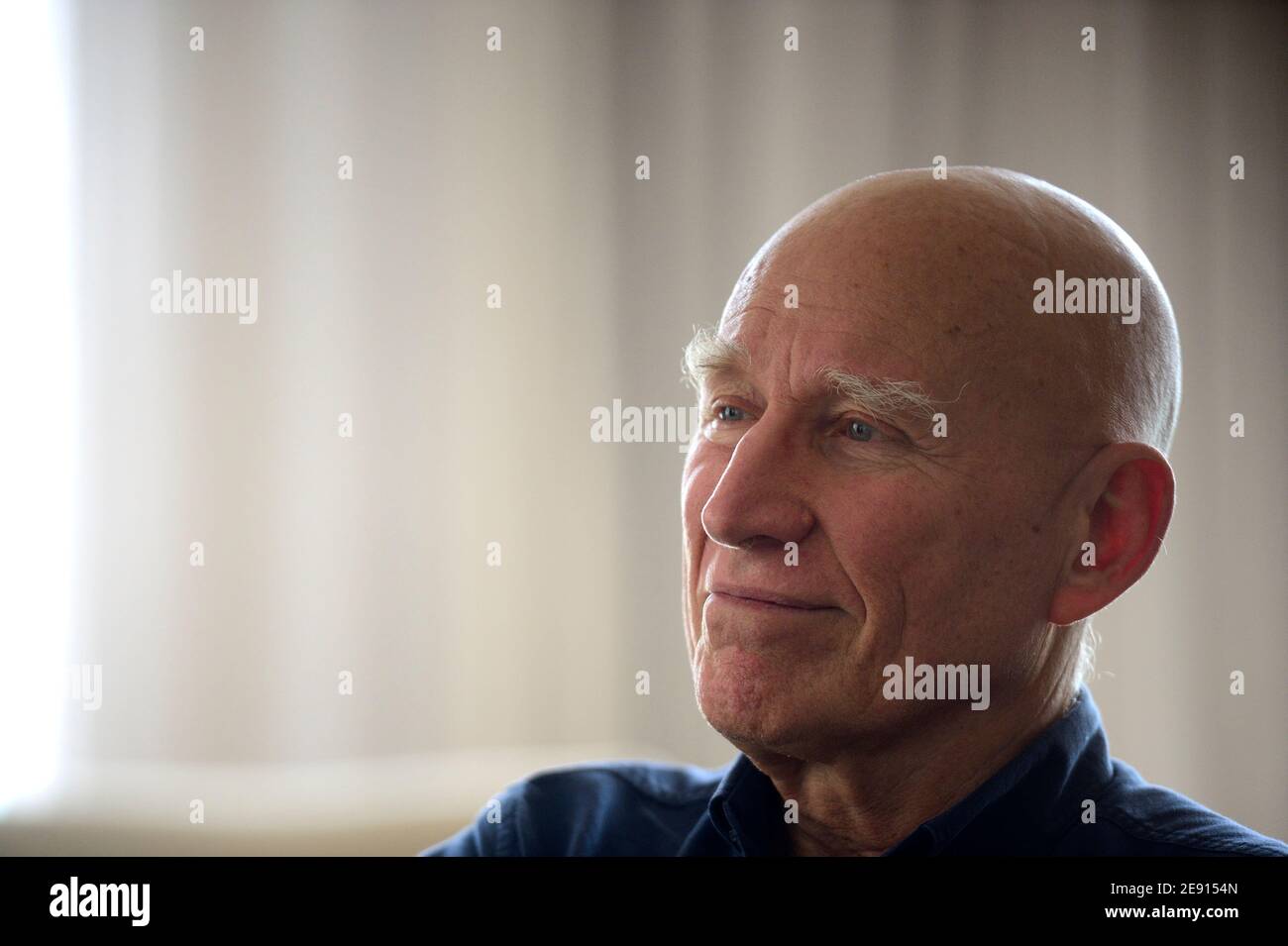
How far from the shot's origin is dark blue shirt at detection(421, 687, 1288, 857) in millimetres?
1143

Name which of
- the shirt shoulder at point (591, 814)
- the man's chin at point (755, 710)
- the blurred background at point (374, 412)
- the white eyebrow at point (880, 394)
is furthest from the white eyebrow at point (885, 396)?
the blurred background at point (374, 412)

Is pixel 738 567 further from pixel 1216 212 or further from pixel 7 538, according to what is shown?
pixel 7 538

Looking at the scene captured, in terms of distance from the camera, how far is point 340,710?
1.96 meters

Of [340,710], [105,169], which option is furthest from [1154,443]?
[105,169]

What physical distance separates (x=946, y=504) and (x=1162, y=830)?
0.45 meters

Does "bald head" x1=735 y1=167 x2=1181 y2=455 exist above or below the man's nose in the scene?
above

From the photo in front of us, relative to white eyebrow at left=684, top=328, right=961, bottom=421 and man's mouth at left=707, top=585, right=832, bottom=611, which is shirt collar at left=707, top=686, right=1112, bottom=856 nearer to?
man's mouth at left=707, top=585, right=832, bottom=611

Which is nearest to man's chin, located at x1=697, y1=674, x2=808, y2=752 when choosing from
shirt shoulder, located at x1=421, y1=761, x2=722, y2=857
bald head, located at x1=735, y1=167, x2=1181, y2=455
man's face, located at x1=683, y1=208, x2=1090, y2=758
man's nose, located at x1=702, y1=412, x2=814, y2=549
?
man's face, located at x1=683, y1=208, x2=1090, y2=758

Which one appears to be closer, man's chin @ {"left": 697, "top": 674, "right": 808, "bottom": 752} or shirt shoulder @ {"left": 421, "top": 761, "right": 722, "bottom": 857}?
man's chin @ {"left": 697, "top": 674, "right": 808, "bottom": 752}

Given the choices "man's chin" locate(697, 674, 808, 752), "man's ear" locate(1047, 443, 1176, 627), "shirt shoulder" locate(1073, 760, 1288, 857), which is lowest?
"shirt shoulder" locate(1073, 760, 1288, 857)

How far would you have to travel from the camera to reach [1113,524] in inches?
43.9

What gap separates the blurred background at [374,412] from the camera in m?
1.86

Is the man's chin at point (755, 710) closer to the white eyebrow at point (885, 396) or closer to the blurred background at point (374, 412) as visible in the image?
the white eyebrow at point (885, 396)

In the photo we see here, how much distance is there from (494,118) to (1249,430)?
1495mm
